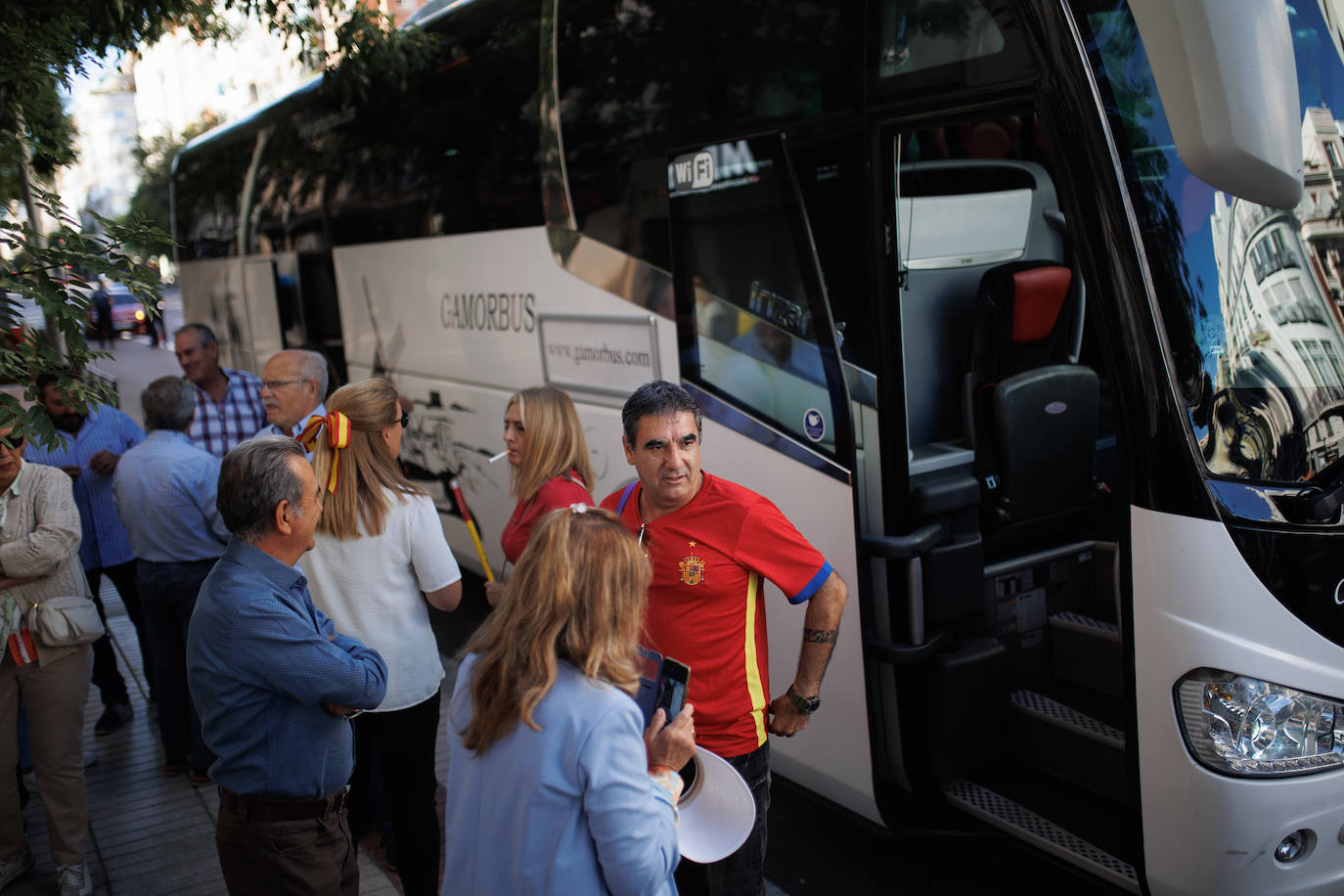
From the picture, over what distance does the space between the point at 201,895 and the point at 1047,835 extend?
3166mm

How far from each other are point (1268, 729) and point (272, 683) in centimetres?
254

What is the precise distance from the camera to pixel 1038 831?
3.50 m

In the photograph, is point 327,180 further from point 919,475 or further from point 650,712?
point 650,712

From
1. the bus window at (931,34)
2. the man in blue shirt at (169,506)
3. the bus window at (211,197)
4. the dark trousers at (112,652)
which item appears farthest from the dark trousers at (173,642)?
the bus window at (211,197)

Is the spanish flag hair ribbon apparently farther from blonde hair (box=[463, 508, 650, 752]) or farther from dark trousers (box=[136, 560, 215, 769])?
dark trousers (box=[136, 560, 215, 769])

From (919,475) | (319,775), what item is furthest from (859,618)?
(319,775)

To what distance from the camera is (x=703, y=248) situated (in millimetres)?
4312

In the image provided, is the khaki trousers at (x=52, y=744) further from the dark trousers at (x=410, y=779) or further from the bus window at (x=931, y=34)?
the bus window at (x=931, y=34)

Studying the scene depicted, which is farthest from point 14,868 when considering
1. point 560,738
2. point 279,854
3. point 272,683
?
point 560,738

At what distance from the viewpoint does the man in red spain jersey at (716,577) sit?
2.84m

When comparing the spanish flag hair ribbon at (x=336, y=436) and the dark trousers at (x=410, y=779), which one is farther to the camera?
the dark trousers at (x=410, y=779)

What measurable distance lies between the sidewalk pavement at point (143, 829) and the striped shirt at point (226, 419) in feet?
5.23

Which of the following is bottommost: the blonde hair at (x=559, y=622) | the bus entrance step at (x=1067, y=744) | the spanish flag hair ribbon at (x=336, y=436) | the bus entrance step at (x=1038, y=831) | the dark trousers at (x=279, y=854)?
the bus entrance step at (x=1038, y=831)

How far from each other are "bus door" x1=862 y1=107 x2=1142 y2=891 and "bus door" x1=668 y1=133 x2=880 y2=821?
174 mm
